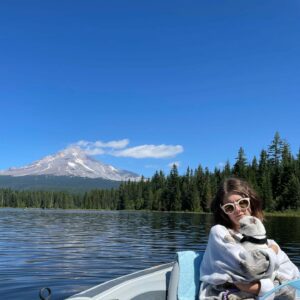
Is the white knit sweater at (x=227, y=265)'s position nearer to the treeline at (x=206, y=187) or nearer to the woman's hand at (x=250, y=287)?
the woman's hand at (x=250, y=287)

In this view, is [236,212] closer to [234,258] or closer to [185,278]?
[234,258]

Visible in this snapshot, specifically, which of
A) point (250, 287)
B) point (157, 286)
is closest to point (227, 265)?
point (250, 287)

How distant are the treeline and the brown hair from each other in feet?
229

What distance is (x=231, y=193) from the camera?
4.90 meters

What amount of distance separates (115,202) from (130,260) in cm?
16899

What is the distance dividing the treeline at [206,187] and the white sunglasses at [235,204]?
229ft

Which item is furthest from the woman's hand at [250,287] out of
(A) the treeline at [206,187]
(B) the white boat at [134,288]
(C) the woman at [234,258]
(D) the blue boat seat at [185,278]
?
(A) the treeline at [206,187]

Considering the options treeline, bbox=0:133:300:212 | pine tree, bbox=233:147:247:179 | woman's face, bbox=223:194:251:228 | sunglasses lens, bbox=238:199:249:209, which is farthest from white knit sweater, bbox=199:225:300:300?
pine tree, bbox=233:147:247:179

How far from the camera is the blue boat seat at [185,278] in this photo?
4.85 m

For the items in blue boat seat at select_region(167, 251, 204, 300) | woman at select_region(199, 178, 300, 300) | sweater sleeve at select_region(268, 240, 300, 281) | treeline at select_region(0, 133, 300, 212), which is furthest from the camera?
treeline at select_region(0, 133, 300, 212)

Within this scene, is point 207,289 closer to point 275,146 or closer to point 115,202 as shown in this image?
point 275,146

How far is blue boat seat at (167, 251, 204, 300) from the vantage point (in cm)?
485

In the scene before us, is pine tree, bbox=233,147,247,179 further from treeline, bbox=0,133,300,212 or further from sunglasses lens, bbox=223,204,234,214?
sunglasses lens, bbox=223,204,234,214

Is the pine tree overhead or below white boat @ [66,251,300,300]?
overhead
